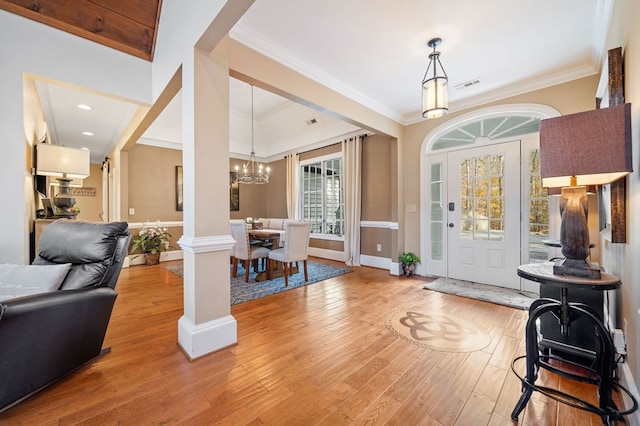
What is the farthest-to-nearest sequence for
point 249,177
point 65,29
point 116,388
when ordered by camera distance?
point 249,177 < point 65,29 < point 116,388

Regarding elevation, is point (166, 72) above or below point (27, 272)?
above

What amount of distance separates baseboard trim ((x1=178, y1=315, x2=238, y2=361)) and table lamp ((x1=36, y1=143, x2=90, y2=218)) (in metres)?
2.53

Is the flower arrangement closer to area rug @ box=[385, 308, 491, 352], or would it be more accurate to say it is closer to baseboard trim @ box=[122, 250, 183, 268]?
baseboard trim @ box=[122, 250, 183, 268]

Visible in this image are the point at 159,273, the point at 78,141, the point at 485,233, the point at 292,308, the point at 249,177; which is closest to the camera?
the point at 292,308

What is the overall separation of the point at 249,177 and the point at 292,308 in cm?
276

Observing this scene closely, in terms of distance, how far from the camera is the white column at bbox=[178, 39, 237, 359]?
6.47 feet

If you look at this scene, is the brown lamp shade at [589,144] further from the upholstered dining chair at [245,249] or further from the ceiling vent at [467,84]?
the upholstered dining chair at [245,249]

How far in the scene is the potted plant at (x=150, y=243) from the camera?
5.11 m

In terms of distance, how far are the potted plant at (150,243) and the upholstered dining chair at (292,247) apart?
2753mm

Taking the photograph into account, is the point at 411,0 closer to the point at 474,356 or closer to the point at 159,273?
the point at 474,356

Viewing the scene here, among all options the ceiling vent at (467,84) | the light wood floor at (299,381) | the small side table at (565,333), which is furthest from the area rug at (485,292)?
the ceiling vent at (467,84)

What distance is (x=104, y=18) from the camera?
273 cm

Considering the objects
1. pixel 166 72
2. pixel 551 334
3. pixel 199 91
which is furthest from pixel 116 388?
pixel 551 334

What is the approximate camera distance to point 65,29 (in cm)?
257
